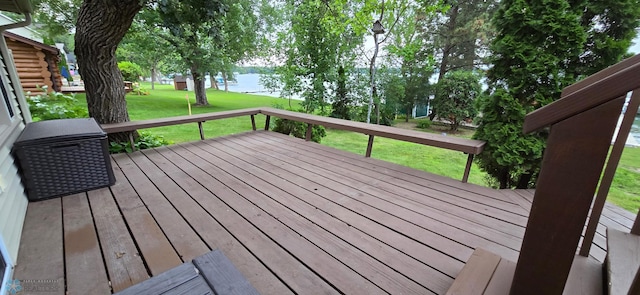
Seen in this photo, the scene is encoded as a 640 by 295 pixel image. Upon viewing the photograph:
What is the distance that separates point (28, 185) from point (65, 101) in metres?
2.96

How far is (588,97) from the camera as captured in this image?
0.63 m

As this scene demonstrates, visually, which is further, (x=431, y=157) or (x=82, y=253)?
(x=431, y=157)

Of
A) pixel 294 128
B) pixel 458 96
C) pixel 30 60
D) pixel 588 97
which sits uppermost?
pixel 30 60

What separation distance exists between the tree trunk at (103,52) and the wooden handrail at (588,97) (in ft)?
10.2

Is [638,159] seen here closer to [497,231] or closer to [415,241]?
→ [497,231]

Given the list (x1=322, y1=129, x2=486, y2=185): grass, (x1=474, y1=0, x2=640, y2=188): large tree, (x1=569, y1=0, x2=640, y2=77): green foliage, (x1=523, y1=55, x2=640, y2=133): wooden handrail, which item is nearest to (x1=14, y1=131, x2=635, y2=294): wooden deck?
(x1=474, y1=0, x2=640, y2=188): large tree

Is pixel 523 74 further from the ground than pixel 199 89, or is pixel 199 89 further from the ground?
pixel 523 74

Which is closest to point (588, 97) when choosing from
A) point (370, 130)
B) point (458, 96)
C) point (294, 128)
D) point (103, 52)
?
point (370, 130)

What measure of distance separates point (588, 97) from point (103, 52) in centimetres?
398

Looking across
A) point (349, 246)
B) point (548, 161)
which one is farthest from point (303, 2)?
point (548, 161)

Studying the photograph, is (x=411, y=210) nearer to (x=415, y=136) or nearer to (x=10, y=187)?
(x=415, y=136)

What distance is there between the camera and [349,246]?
63.2 inches

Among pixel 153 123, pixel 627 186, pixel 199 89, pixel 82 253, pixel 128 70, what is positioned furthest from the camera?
pixel 128 70

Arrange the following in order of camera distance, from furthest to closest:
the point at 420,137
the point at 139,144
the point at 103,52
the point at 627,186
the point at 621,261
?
1. the point at 139,144
2. the point at 627,186
3. the point at 103,52
4. the point at 420,137
5. the point at 621,261
